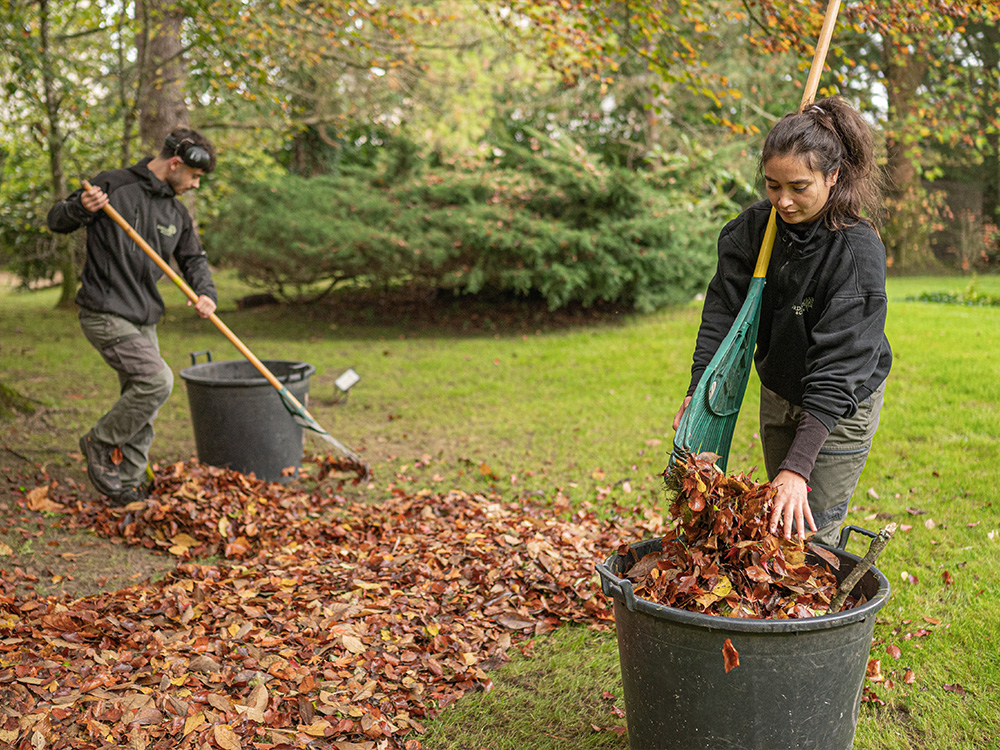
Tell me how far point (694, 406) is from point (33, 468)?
4.53 m

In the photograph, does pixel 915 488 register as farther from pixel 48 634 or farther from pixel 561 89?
pixel 561 89

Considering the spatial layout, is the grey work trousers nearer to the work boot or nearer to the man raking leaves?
the man raking leaves

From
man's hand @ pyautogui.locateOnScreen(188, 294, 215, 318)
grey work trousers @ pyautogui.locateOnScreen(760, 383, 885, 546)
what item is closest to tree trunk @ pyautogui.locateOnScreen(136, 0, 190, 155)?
man's hand @ pyautogui.locateOnScreen(188, 294, 215, 318)

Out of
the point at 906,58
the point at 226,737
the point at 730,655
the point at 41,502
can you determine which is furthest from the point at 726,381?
the point at 906,58

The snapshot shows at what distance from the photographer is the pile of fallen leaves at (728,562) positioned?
1.95m

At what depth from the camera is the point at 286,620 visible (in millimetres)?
3137

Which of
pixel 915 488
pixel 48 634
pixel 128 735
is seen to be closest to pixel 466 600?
pixel 128 735

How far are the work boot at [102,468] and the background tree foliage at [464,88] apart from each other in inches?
108

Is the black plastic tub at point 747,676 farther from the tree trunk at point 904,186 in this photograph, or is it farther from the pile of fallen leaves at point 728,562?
the tree trunk at point 904,186

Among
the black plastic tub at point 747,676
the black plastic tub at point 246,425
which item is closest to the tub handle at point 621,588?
the black plastic tub at point 747,676

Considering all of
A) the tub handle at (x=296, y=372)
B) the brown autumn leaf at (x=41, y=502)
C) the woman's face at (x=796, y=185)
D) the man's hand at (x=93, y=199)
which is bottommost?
the brown autumn leaf at (x=41, y=502)

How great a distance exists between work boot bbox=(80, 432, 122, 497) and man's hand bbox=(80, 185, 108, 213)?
49.1 inches

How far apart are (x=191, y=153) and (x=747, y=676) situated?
3875mm

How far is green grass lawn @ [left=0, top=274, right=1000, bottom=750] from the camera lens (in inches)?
106
